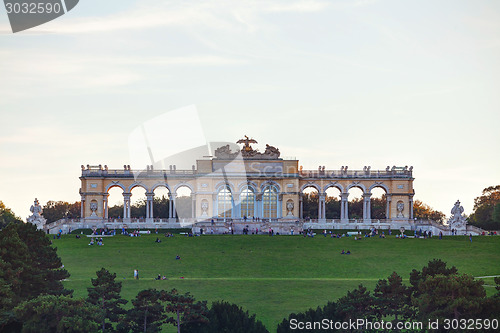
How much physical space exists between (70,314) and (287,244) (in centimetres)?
3331

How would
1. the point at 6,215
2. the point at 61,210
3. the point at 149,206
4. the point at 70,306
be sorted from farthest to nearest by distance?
the point at 61,210
the point at 6,215
the point at 149,206
the point at 70,306

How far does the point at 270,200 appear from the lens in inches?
3634

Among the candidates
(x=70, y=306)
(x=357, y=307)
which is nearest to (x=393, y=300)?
(x=357, y=307)

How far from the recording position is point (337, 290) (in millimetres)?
47719

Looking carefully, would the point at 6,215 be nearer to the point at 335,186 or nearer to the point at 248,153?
the point at 248,153

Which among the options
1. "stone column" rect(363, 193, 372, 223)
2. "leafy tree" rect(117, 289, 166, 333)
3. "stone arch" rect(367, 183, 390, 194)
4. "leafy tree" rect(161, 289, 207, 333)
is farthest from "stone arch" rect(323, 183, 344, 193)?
"leafy tree" rect(117, 289, 166, 333)

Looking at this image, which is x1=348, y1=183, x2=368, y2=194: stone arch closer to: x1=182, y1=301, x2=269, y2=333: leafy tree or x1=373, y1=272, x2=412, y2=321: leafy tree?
x1=373, y1=272, x2=412, y2=321: leafy tree

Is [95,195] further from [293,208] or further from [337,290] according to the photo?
[337,290]

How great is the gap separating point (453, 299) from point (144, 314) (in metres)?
14.2

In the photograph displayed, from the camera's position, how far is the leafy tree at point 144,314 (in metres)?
38.4

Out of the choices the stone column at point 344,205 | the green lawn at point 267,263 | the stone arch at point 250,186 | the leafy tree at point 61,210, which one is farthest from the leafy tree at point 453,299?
the leafy tree at point 61,210

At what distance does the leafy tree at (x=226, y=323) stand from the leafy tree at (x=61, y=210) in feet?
246

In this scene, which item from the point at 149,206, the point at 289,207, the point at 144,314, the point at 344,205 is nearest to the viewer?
the point at 144,314

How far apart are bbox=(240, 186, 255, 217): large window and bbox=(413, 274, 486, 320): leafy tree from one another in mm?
56739
